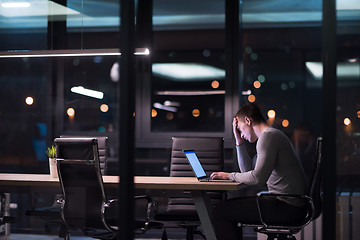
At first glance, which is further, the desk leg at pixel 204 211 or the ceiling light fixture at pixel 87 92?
the ceiling light fixture at pixel 87 92

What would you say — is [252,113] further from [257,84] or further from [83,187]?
[257,84]

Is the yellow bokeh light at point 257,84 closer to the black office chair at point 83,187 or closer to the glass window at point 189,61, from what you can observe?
the glass window at point 189,61

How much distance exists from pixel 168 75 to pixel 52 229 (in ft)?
12.2

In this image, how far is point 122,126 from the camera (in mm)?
2271

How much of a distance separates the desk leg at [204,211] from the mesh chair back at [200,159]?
918mm

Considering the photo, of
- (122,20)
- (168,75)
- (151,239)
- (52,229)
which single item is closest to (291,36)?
(168,75)

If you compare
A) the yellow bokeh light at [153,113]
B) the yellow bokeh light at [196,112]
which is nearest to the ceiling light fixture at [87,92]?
the yellow bokeh light at [153,113]

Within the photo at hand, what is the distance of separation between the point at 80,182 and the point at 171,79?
5593mm

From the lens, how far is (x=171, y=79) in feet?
31.0

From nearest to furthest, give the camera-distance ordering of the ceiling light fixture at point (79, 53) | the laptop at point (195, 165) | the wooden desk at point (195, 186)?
the wooden desk at point (195, 186) → the laptop at point (195, 165) → the ceiling light fixture at point (79, 53)

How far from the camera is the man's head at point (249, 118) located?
4.36 metres

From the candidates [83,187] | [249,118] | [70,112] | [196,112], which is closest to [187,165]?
[249,118]

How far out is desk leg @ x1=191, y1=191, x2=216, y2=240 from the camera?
13.6 feet

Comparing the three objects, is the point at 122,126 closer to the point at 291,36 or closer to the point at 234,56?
the point at 234,56
